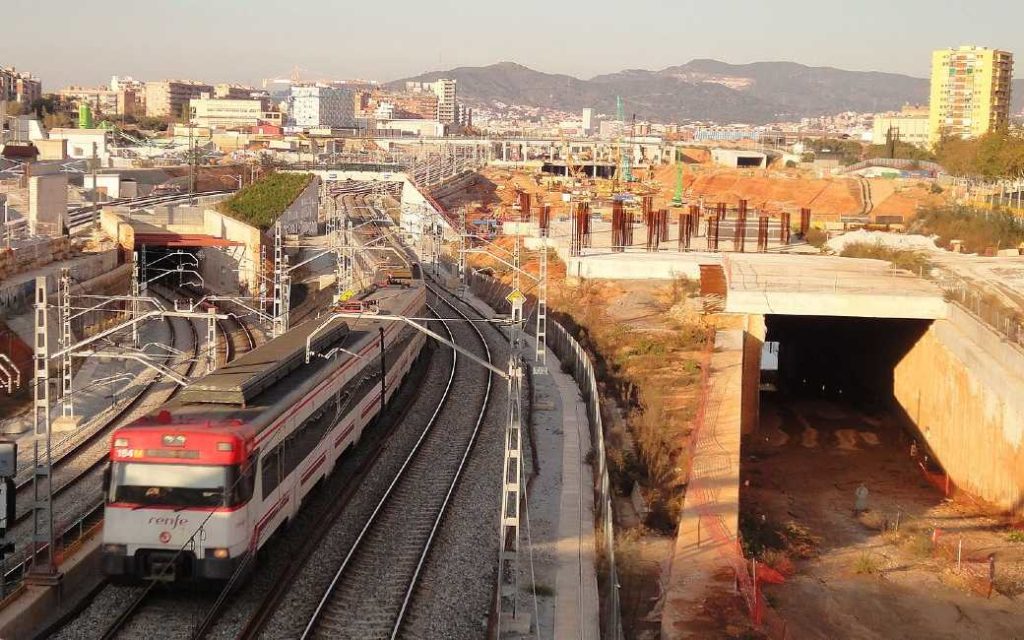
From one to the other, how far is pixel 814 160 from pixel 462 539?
126003 mm

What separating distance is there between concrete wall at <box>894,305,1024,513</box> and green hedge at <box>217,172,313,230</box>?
110 ft

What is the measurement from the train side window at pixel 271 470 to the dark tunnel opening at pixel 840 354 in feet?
75.2

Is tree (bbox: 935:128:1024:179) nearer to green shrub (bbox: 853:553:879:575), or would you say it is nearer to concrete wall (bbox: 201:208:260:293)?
concrete wall (bbox: 201:208:260:293)

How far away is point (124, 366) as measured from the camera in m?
31.0

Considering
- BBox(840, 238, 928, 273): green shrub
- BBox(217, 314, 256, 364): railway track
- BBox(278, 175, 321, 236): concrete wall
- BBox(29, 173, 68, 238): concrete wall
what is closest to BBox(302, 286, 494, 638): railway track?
BBox(217, 314, 256, 364): railway track

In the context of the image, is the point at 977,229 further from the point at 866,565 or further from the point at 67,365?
the point at 67,365

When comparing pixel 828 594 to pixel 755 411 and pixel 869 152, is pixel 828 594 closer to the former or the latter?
pixel 755 411

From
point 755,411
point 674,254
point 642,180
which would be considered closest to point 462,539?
point 755,411

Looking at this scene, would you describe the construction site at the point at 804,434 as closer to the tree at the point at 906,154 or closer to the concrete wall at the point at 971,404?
the concrete wall at the point at 971,404

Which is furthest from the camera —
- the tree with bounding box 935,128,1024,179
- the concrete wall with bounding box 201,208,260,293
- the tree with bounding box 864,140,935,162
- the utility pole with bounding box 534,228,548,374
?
the tree with bounding box 864,140,935,162

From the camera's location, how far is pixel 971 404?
26.4 meters

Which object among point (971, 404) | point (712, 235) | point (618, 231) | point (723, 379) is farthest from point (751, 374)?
point (712, 235)

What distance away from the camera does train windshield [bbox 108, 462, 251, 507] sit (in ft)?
42.1

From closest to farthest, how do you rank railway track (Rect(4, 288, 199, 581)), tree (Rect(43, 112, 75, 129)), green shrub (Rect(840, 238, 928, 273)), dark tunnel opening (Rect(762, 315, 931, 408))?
railway track (Rect(4, 288, 199, 581)), dark tunnel opening (Rect(762, 315, 931, 408)), green shrub (Rect(840, 238, 928, 273)), tree (Rect(43, 112, 75, 129))
